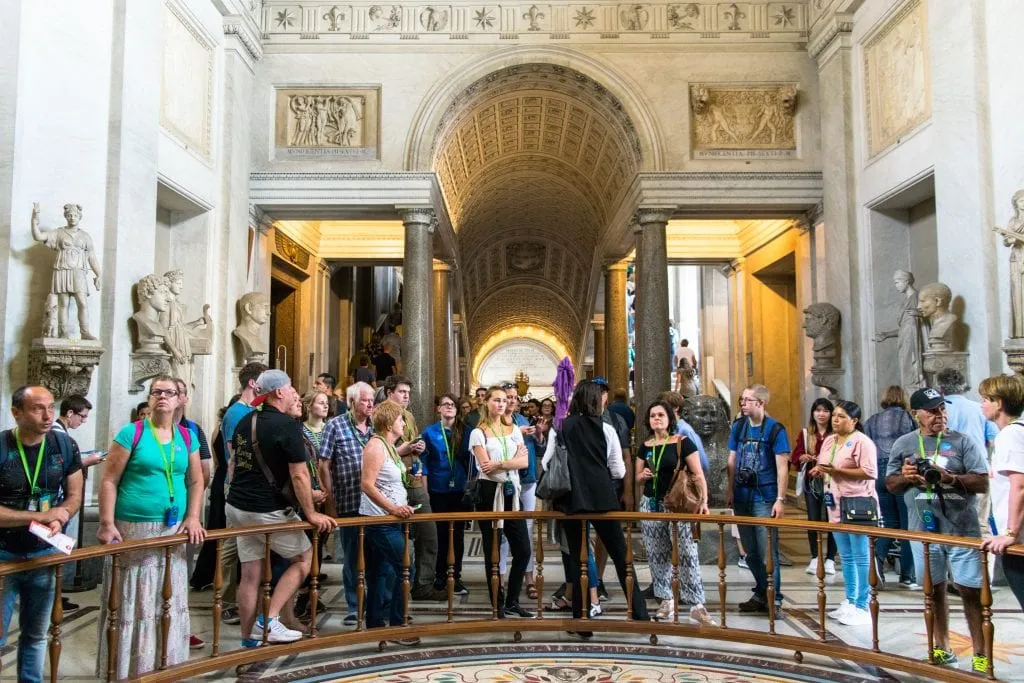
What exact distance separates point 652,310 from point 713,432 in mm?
4505

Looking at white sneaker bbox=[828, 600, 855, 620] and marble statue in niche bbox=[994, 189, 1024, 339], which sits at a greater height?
marble statue in niche bbox=[994, 189, 1024, 339]

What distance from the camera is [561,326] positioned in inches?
1502

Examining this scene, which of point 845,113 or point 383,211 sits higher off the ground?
point 845,113

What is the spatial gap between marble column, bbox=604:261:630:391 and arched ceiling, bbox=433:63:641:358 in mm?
1336

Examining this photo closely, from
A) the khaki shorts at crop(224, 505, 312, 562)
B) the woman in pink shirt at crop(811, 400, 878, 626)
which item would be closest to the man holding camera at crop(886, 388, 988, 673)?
the woman in pink shirt at crop(811, 400, 878, 626)

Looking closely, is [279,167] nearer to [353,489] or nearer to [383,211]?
[383,211]

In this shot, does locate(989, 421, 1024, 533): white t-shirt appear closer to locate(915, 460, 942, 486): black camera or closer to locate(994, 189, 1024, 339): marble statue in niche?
locate(915, 460, 942, 486): black camera

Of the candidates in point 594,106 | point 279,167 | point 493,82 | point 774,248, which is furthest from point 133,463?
point 774,248

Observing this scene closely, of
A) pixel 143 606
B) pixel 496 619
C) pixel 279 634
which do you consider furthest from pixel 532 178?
pixel 143 606

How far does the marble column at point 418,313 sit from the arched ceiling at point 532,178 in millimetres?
1386

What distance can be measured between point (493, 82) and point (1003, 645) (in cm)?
1085

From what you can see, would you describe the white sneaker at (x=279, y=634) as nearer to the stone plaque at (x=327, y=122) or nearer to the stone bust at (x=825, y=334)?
the stone bust at (x=825, y=334)

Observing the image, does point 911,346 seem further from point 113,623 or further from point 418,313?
point 113,623

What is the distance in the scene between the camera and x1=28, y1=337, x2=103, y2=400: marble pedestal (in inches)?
272
